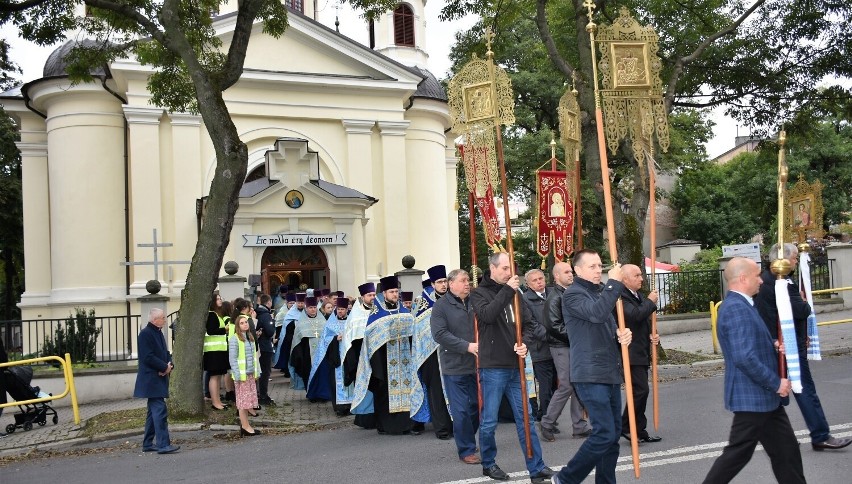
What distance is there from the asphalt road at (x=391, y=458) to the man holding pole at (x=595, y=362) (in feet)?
3.63

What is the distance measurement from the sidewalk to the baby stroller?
12cm

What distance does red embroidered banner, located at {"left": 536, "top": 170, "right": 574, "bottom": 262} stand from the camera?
14.3 m

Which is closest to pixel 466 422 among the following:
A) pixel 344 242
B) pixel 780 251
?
pixel 780 251

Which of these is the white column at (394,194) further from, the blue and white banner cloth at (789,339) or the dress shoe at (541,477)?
the blue and white banner cloth at (789,339)

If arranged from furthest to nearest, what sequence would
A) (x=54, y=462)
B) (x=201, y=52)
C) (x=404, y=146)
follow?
1. (x=404, y=146)
2. (x=201, y=52)
3. (x=54, y=462)

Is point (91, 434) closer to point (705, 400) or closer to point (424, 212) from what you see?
point (705, 400)

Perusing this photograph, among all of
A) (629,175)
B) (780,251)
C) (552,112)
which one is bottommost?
(780,251)

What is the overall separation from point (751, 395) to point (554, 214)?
9.22 metres

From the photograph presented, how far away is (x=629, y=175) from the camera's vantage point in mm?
34906

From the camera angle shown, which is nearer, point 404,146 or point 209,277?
point 209,277

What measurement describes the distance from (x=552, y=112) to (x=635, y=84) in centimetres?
2703

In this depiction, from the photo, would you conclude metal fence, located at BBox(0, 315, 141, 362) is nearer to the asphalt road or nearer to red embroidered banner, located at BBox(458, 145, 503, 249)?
the asphalt road

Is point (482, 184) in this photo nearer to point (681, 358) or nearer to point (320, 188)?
point (681, 358)

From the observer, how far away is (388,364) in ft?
34.1
